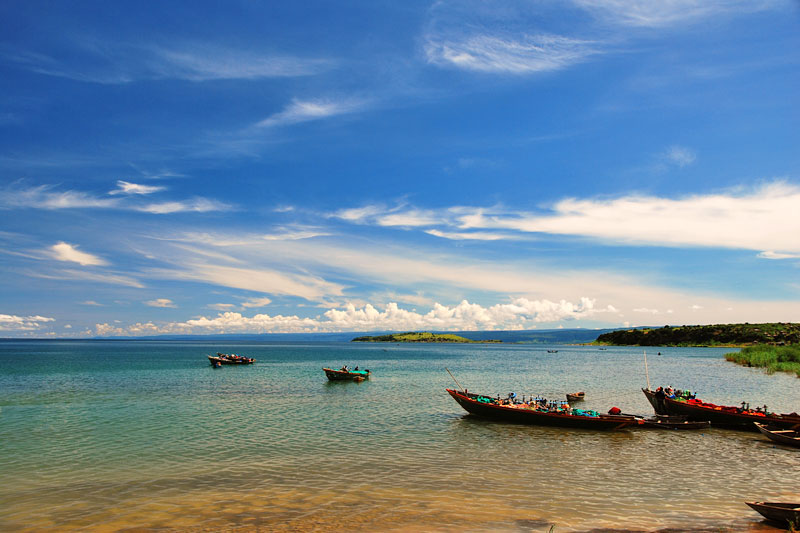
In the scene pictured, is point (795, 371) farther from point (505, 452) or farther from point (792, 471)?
point (505, 452)

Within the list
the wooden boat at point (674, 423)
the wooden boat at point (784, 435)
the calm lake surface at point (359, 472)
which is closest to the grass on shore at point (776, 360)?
the calm lake surface at point (359, 472)

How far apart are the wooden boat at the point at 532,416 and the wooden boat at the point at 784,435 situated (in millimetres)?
6708

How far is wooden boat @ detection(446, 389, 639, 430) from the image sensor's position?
29375mm

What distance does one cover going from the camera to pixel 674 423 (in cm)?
3073

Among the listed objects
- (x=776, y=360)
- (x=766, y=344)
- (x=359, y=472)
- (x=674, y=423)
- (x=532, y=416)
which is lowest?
(x=766, y=344)

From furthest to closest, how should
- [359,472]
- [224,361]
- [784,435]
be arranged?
[224,361], [784,435], [359,472]

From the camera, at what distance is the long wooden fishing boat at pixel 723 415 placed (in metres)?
28.7

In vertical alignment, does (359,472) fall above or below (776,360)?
above

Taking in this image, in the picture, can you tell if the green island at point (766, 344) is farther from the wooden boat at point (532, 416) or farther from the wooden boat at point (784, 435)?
the wooden boat at point (532, 416)

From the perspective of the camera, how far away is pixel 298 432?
29609 mm

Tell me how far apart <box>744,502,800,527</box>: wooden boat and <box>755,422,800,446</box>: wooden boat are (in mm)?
14454

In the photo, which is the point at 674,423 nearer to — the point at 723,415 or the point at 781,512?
the point at 723,415

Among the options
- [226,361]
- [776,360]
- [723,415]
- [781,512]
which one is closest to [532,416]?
[723,415]

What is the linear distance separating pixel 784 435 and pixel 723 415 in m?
4.46
